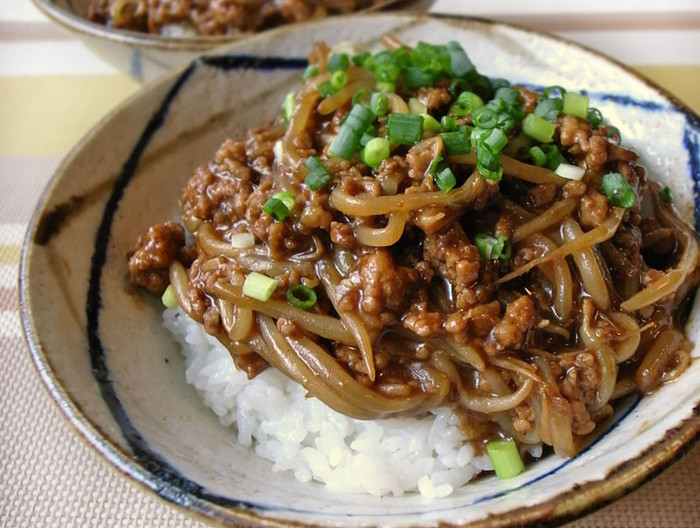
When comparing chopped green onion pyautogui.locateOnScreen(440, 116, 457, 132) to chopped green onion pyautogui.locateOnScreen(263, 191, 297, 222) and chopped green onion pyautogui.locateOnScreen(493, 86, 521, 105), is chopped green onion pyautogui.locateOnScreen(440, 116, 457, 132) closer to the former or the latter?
chopped green onion pyautogui.locateOnScreen(493, 86, 521, 105)

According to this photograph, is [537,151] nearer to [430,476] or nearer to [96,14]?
[430,476]

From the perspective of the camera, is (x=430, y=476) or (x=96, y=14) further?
(x=96, y=14)

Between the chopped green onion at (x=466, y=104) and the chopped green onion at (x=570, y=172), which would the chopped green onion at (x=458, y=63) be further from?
the chopped green onion at (x=570, y=172)

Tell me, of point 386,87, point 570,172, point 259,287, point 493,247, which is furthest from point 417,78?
point 259,287

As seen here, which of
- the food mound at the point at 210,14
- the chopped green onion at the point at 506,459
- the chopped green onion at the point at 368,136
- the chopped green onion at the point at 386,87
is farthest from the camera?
the food mound at the point at 210,14

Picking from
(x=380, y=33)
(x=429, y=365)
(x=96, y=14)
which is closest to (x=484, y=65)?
(x=380, y=33)

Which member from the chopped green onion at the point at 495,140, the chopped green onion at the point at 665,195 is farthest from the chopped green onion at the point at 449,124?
the chopped green onion at the point at 665,195

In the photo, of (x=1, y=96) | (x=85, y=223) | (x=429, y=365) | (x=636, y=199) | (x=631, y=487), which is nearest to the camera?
(x=631, y=487)
